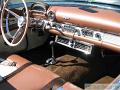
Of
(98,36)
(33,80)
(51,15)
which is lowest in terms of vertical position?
(33,80)

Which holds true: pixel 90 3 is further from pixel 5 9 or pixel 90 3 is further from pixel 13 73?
pixel 13 73

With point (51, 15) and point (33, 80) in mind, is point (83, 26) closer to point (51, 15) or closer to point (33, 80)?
point (51, 15)

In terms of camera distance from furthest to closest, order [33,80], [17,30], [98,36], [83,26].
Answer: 1. [17,30]
2. [83,26]
3. [98,36]
4. [33,80]

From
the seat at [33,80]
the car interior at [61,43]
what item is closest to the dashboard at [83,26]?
the car interior at [61,43]

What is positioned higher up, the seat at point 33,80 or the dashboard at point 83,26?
the dashboard at point 83,26

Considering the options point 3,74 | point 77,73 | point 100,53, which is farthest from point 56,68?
point 3,74

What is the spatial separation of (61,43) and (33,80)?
1.04 m

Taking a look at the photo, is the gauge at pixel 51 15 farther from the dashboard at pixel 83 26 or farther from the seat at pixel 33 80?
the seat at pixel 33 80

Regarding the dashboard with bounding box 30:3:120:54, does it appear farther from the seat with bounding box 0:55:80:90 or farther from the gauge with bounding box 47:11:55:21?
the seat with bounding box 0:55:80:90

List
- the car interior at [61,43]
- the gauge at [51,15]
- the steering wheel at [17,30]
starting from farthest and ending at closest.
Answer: the gauge at [51,15], the steering wheel at [17,30], the car interior at [61,43]

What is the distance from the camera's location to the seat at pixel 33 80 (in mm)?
2934

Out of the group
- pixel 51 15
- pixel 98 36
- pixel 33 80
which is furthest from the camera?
pixel 51 15

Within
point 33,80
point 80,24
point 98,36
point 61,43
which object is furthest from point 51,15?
point 33,80

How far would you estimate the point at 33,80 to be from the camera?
3.05 meters
